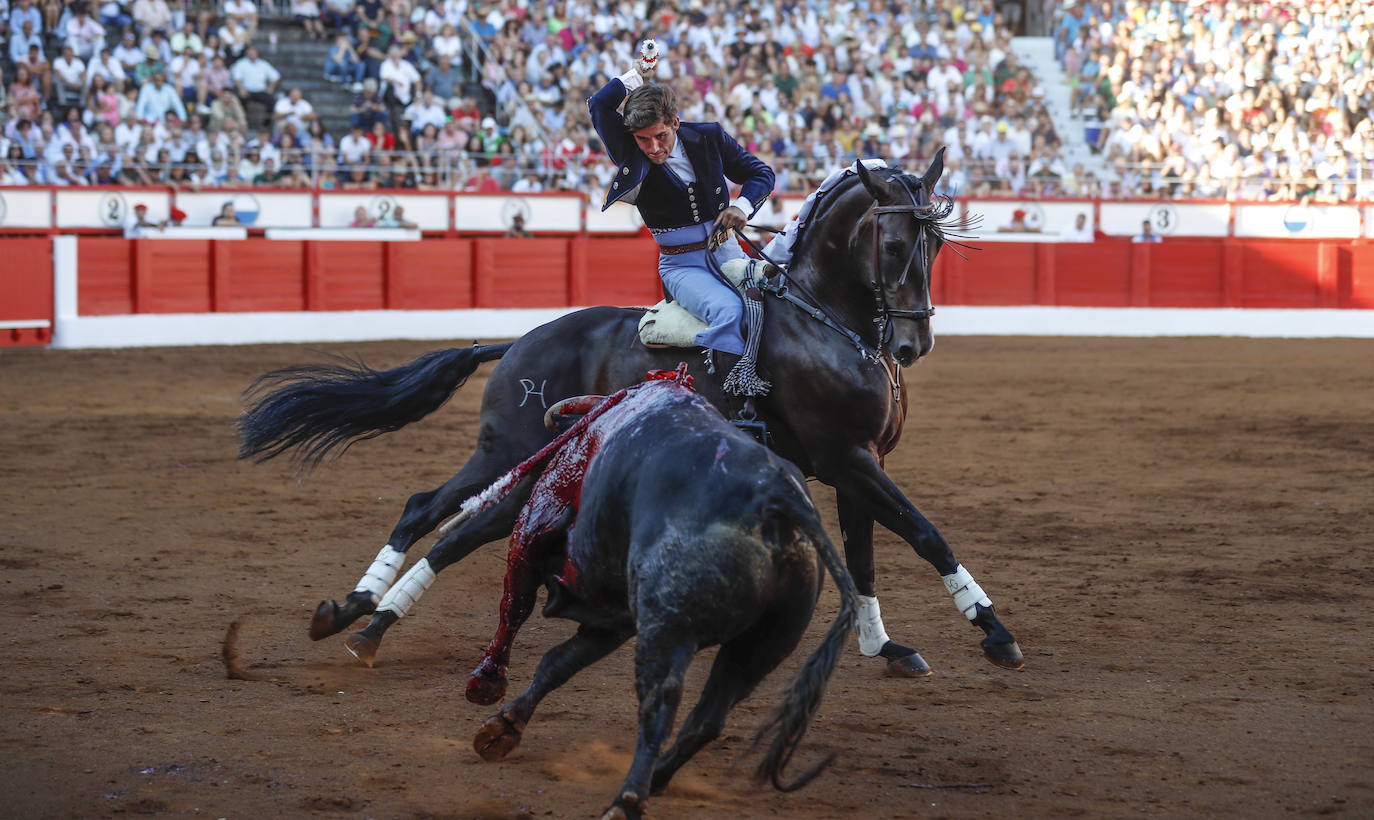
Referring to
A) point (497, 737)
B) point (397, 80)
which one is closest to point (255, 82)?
point (397, 80)

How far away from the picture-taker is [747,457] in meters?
3.11

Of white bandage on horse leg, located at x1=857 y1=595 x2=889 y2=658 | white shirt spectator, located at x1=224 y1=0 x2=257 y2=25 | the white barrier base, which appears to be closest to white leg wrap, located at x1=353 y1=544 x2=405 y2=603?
white bandage on horse leg, located at x1=857 y1=595 x2=889 y2=658

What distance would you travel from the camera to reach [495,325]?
59.5 ft

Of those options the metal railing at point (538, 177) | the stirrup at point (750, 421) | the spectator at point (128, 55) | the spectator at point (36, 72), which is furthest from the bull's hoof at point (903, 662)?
the spectator at point (128, 55)

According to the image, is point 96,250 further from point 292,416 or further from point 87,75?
point 292,416

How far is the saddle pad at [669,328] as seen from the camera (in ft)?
15.9

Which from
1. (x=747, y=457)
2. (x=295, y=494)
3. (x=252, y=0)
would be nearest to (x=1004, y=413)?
(x=295, y=494)

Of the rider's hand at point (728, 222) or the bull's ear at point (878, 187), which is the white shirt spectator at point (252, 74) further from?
the bull's ear at point (878, 187)

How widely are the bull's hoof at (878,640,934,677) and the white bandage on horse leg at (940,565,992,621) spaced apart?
21 cm

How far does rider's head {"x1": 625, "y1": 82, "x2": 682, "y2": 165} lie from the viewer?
4.69 m

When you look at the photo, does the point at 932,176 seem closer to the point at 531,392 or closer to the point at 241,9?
the point at 531,392

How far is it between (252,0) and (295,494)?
12.5m

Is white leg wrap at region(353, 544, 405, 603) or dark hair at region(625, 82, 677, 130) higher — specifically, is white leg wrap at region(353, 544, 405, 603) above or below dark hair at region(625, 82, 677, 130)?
below

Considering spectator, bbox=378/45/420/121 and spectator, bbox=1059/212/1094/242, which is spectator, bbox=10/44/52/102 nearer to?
spectator, bbox=378/45/420/121
